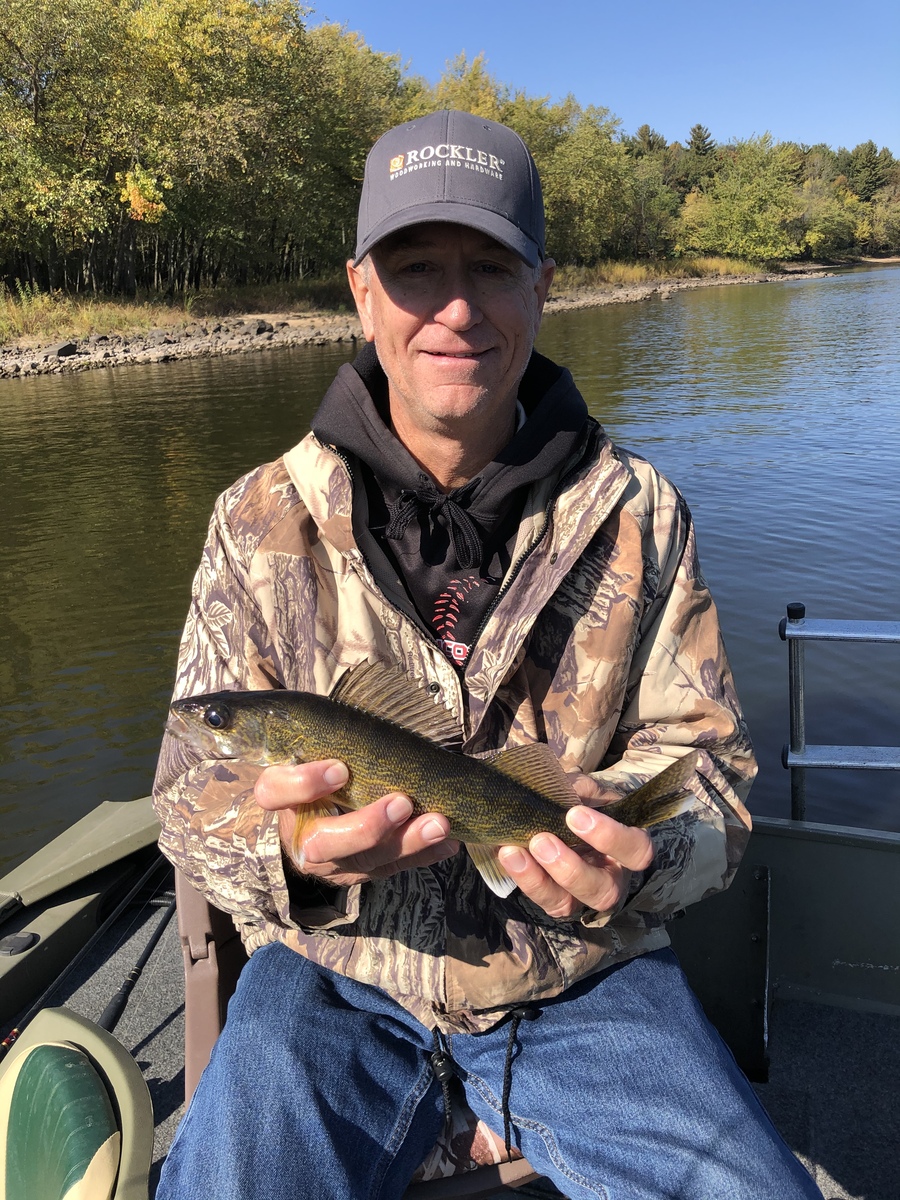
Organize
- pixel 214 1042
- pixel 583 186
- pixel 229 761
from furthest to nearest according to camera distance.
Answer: pixel 583 186 < pixel 214 1042 < pixel 229 761

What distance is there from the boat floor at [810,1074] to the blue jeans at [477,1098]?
24.6 inches

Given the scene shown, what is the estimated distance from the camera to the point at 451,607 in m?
2.73

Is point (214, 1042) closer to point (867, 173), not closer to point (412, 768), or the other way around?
point (412, 768)

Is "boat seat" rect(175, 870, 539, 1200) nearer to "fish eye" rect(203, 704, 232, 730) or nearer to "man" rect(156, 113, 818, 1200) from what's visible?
"man" rect(156, 113, 818, 1200)

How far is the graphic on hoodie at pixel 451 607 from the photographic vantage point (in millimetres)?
2706

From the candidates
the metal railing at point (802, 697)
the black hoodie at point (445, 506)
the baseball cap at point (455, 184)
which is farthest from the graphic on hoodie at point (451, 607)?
the metal railing at point (802, 697)

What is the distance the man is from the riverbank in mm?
Result: 32805

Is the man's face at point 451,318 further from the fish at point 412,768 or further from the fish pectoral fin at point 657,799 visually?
the fish pectoral fin at point 657,799

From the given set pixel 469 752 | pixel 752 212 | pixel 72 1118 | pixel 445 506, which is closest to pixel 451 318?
pixel 445 506

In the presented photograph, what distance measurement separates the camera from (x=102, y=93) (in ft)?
125

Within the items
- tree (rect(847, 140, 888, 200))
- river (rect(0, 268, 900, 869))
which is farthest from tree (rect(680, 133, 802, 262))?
river (rect(0, 268, 900, 869))

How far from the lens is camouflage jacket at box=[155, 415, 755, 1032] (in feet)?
7.77

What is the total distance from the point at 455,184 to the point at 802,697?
2.21 meters

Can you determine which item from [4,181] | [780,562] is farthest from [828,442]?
[4,181]
